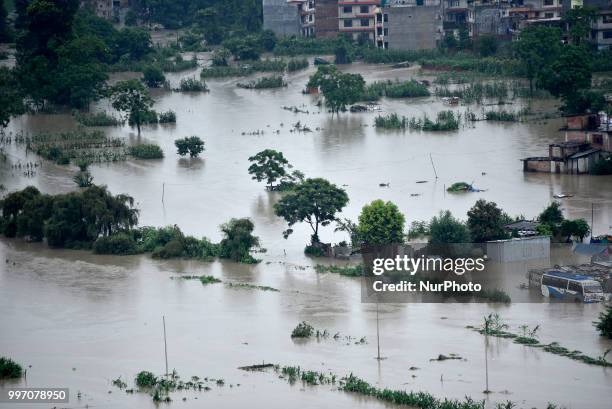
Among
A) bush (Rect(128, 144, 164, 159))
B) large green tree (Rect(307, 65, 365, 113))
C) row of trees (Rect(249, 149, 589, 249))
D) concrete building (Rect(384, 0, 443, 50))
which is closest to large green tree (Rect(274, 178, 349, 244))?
row of trees (Rect(249, 149, 589, 249))

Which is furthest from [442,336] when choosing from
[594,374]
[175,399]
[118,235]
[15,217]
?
[15,217]

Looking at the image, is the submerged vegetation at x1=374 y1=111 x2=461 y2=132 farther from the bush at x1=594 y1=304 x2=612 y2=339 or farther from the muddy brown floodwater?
the bush at x1=594 y1=304 x2=612 y2=339

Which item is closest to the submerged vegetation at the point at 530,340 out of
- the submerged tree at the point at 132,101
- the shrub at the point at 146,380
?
the shrub at the point at 146,380

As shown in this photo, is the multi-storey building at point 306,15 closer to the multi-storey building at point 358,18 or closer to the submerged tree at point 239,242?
the multi-storey building at point 358,18

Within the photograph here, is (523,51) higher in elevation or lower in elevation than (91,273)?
higher

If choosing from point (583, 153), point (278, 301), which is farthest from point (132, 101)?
point (278, 301)

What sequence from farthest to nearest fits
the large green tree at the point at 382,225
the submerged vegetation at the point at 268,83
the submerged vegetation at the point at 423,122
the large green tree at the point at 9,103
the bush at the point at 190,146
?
1. the submerged vegetation at the point at 268,83
2. the large green tree at the point at 9,103
3. the submerged vegetation at the point at 423,122
4. the bush at the point at 190,146
5. the large green tree at the point at 382,225

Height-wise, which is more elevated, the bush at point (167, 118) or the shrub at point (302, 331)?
the bush at point (167, 118)

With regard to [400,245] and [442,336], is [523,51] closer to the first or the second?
[400,245]
